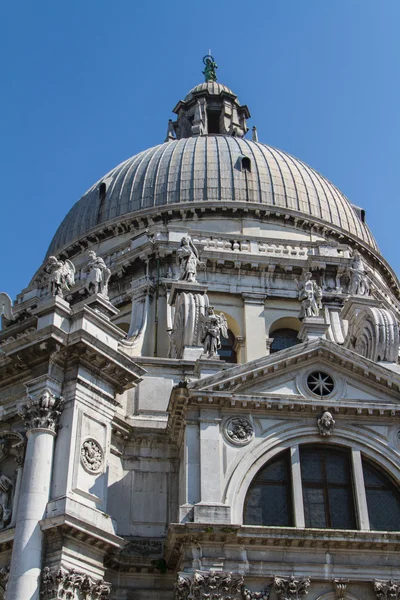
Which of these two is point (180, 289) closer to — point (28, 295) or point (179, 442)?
point (179, 442)

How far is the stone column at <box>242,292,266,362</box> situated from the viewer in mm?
32531

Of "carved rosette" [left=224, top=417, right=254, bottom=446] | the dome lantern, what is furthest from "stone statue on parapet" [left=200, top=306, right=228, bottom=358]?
the dome lantern

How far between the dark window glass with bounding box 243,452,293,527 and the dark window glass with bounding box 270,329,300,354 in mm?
11055

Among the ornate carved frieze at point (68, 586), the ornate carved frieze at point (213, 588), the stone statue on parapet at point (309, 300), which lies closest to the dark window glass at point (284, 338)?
the stone statue on parapet at point (309, 300)

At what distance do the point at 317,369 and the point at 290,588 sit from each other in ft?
21.1

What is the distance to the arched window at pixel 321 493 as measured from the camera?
22.5m

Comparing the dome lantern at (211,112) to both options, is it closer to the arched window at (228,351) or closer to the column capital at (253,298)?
the column capital at (253,298)

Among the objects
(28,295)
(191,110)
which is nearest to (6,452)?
(28,295)

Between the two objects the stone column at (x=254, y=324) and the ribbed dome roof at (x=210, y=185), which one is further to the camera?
the ribbed dome roof at (x=210, y=185)

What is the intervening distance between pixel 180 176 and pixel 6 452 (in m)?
19.1

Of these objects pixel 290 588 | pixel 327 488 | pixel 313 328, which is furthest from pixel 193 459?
pixel 313 328

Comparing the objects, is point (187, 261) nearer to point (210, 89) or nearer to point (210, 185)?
point (210, 185)

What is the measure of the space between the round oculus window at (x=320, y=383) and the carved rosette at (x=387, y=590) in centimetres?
542

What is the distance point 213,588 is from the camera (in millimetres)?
20656
